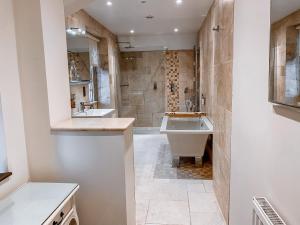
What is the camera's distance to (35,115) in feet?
6.26

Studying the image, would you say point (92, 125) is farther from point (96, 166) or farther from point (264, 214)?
point (264, 214)

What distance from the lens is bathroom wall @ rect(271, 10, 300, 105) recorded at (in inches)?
40.0

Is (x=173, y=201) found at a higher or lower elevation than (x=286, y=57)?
lower

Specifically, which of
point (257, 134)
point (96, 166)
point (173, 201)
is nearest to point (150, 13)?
point (173, 201)

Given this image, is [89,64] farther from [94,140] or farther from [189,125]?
[94,140]

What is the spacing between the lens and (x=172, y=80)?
7.02m

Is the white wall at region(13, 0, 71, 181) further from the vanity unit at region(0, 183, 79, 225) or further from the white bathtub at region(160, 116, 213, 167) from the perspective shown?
the white bathtub at region(160, 116, 213, 167)

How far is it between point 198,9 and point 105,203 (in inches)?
144

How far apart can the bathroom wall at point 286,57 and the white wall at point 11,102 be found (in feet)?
5.77

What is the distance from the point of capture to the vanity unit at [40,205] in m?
1.36

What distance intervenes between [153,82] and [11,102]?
5540 mm

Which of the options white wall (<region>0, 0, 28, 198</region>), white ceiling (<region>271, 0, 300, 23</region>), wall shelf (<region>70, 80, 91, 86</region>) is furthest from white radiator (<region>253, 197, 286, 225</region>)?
wall shelf (<region>70, 80, 91, 86</region>)

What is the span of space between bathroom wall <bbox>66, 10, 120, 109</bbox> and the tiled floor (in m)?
2.55

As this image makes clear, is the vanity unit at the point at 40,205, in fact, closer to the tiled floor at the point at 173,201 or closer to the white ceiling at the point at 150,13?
the tiled floor at the point at 173,201
